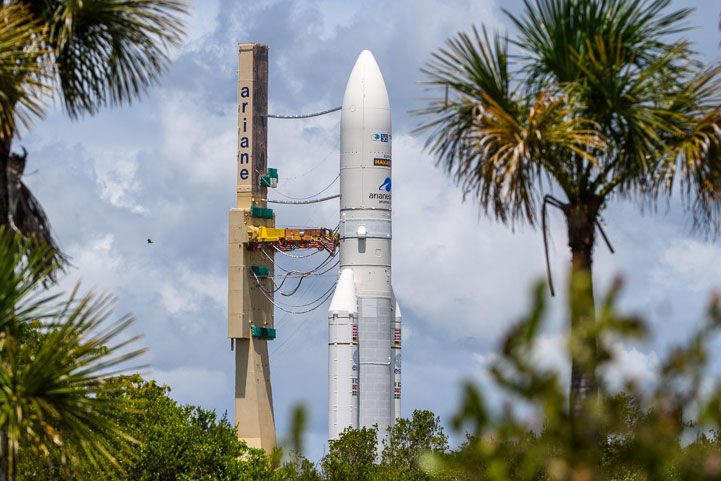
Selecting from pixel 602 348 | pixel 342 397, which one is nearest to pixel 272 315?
pixel 342 397

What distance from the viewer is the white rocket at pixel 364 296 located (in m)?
84.9

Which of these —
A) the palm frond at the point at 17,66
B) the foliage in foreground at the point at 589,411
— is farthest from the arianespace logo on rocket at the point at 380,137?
the foliage in foreground at the point at 589,411

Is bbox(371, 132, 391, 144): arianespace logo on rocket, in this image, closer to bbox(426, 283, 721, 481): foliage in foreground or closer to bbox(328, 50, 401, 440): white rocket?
bbox(328, 50, 401, 440): white rocket

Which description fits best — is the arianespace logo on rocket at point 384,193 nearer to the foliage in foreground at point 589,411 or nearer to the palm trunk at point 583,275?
the palm trunk at point 583,275

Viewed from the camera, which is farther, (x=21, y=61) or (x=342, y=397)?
(x=342, y=397)

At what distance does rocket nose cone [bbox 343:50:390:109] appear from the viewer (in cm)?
8738

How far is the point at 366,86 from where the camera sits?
289 ft

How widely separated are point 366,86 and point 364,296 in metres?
12.1

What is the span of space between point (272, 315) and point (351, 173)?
19.4 metres

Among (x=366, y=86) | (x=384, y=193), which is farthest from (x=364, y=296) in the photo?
(x=366, y=86)

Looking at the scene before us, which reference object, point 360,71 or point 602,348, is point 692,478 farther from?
point 360,71

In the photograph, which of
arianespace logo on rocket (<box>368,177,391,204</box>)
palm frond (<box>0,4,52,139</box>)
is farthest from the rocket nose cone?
palm frond (<box>0,4,52,139</box>)

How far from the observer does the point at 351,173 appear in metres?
85.8

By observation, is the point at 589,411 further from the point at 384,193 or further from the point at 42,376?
the point at 384,193
